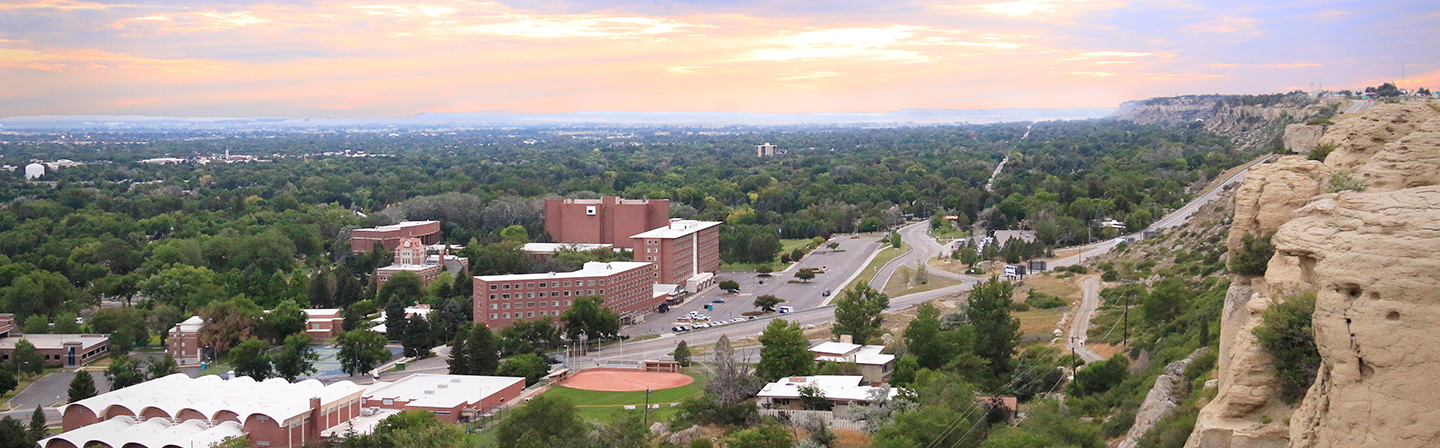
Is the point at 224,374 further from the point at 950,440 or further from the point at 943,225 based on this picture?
the point at 943,225

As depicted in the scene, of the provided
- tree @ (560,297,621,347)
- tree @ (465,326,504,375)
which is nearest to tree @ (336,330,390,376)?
tree @ (465,326,504,375)

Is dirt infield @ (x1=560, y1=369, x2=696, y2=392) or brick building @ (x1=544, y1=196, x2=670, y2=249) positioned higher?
brick building @ (x1=544, y1=196, x2=670, y2=249)

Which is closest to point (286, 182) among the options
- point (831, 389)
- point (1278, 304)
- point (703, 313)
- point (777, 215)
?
point (777, 215)

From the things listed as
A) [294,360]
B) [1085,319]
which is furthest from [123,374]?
[1085,319]

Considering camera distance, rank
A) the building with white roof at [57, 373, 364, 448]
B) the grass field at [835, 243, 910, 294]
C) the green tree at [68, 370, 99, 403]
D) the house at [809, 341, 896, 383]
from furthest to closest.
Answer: the grass field at [835, 243, 910, 294]
the green tree at [68, 370, 99, 403]
the house at [809, 341, 896, 383]
the building with white roof at [57, 373, 364, 448]

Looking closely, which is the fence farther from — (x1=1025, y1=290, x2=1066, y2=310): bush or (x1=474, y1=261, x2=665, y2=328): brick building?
(x1=474, y1=261, x2=665, y2=328): brick building
